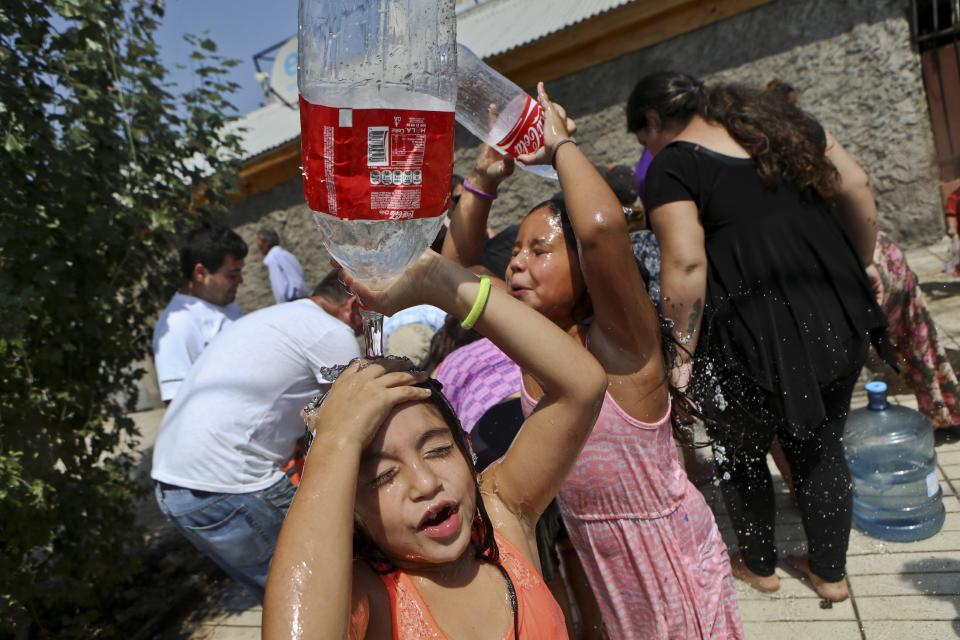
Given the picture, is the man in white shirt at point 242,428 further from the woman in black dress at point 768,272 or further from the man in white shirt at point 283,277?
the man in white shirt at point 283,277

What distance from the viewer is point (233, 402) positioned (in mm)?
2998

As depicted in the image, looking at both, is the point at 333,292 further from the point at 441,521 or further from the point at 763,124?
the point at 441,521

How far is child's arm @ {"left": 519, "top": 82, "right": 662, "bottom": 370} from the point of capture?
5.86 feet

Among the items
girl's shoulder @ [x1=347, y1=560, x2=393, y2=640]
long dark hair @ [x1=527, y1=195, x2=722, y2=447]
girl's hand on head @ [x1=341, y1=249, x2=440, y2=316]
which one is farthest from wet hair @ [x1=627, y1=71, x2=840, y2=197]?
girl's shoulder @ [x1=347, y1=560, x2=393, y2=640]

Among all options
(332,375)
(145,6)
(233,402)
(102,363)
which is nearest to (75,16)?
(145,6)

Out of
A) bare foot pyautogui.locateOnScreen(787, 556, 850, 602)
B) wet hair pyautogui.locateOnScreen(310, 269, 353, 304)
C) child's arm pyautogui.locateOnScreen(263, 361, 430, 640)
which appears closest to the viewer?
child's arm pyautogui.locateOnScreen(263, 361, 430, 640)

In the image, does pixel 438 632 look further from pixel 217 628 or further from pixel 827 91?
pixel 827 91

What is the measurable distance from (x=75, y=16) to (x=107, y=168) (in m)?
0.73

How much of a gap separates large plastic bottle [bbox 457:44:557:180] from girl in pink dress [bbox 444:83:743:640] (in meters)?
0.05

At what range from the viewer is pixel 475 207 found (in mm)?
2561

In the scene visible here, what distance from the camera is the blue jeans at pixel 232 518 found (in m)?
2.99

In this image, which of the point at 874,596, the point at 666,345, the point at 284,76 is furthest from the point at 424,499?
the point at 284,76

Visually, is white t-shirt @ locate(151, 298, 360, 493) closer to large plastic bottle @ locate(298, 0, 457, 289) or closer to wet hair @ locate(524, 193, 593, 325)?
wet hair @ locate(524, 193, 593, 325)

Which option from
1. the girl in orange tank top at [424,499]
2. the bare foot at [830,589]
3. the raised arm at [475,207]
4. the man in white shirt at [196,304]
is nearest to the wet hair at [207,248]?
the man in white shirt at [196,304]
